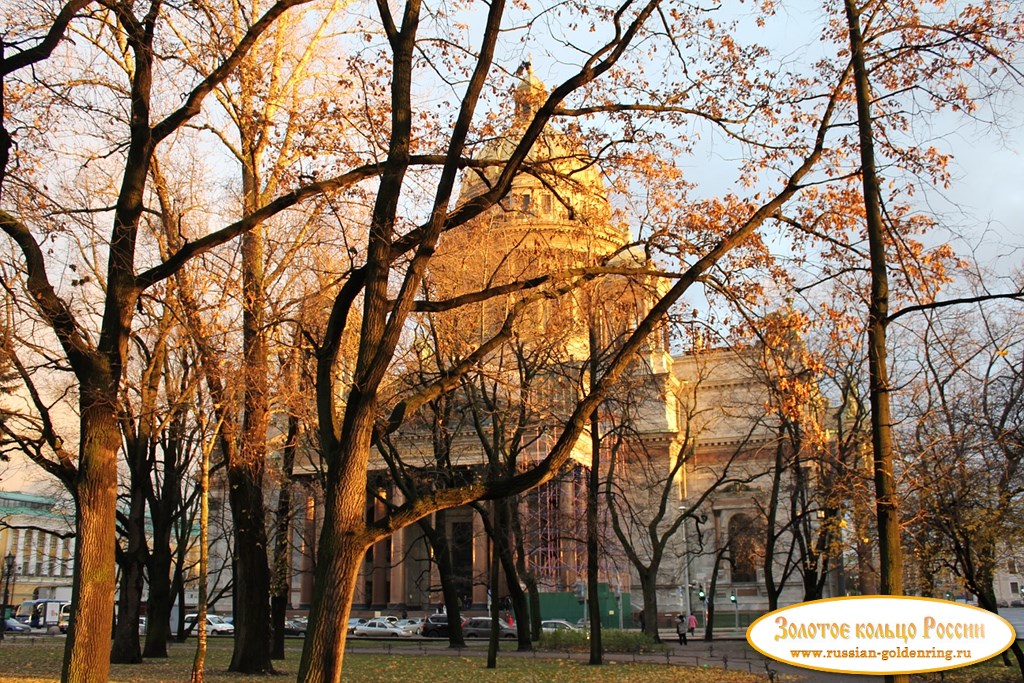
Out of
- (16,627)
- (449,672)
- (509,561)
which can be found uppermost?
(509,561)

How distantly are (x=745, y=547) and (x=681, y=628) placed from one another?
6.55 m

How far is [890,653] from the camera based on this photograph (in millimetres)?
7688

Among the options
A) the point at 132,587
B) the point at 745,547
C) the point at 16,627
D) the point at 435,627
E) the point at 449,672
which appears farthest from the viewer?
the point at 16,627

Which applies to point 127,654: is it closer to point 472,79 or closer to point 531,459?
point 531,459

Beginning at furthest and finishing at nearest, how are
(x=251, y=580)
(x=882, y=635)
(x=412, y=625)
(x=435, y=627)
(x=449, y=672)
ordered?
(x=412, y=625)
(x=435, y=627)
(x=449, y=672)
(x=251, y=580)
(x=882, y=635)

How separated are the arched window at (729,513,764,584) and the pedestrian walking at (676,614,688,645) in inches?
150

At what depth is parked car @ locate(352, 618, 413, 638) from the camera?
47531 mm

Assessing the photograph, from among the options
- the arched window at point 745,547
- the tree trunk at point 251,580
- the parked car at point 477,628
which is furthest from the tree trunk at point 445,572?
the parked car at point 477,628

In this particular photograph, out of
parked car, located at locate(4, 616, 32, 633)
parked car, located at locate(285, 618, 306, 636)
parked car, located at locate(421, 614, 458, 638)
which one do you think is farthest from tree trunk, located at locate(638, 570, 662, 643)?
parked car, located at locate(4, 616, 32, 633)

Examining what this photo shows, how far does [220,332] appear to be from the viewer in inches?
625

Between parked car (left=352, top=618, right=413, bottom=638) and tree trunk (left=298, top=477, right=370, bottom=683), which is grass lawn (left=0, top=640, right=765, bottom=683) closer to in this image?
tree trunk (left=298, top=477, right=370, bottom=683)

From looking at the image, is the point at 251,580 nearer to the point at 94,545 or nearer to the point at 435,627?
the point at 94,545

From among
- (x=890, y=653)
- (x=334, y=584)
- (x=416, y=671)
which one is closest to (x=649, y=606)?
(x=416, y=671)

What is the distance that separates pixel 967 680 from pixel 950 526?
191 inches
